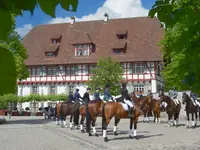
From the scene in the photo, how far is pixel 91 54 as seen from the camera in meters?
49.5

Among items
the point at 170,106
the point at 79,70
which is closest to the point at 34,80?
the point at 79,70

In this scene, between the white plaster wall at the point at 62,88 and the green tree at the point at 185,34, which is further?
the white plaster wall at the point at 62,88

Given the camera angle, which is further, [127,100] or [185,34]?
[127,100]

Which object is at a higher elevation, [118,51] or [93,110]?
[118,51]

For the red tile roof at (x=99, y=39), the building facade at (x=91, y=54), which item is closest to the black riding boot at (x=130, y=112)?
the building facade at (x=91, y=54)

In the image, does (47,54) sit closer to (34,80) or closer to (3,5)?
(34,80)

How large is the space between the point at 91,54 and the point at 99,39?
2.93 meters

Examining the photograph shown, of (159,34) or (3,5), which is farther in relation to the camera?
(159,34)

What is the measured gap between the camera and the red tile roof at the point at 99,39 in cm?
4766

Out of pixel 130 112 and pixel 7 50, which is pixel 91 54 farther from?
pixel 7 50

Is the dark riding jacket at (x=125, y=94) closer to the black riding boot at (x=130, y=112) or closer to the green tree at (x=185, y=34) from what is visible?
the black riding boot at (x=130, y=112)

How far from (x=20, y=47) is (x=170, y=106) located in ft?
46.9

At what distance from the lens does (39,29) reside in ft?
186

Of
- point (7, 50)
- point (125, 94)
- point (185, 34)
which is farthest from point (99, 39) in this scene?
point (7, 50)
